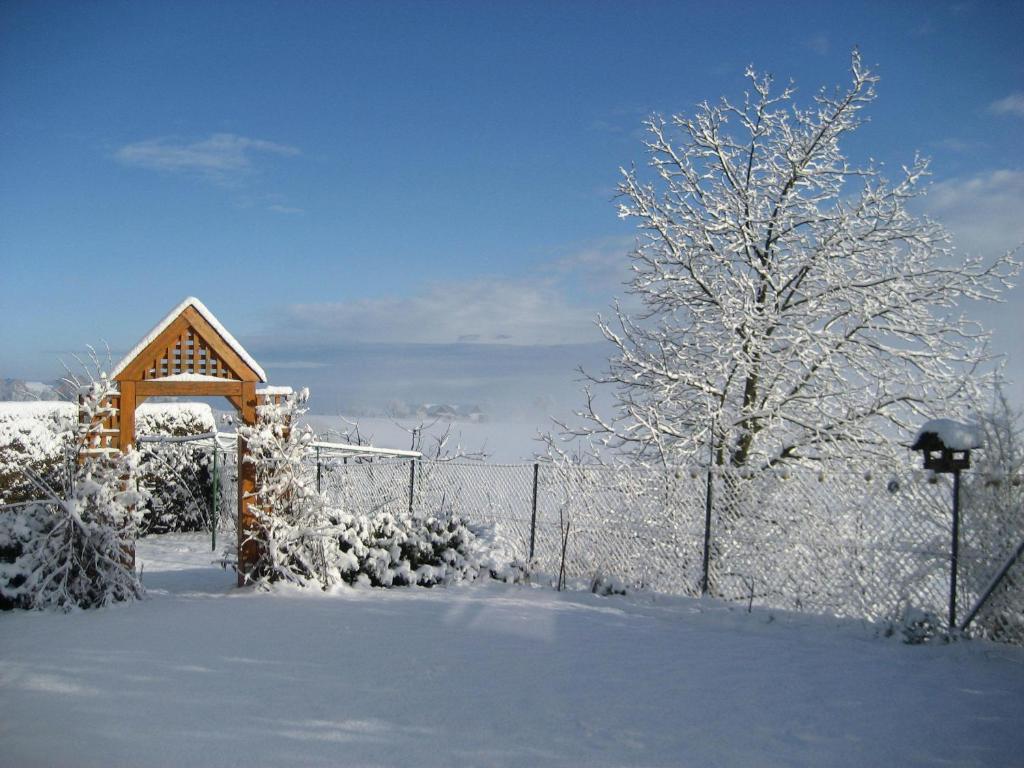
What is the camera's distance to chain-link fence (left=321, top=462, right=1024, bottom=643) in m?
6.80

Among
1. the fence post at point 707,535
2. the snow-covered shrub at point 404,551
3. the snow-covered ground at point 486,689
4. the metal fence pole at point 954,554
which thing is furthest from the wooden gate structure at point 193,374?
the metal fence pole at point 954,554

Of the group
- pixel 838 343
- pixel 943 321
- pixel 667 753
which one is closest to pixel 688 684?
pixel 667 753

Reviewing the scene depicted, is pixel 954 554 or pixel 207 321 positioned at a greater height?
pixel 207 321

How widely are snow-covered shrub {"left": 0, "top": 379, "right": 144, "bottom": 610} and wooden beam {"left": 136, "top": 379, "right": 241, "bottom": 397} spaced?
1.50 ft

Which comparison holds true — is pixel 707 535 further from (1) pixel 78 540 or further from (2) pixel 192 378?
(1) pixel 78 540

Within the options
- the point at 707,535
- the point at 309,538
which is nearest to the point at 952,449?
Answer: the point at 707,535

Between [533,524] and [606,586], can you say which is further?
[533,524]

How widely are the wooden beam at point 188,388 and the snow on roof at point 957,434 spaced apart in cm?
707

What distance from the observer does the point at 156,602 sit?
796 cm

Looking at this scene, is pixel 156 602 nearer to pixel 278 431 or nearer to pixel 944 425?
pixel 278 431

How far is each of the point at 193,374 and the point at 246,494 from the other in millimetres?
1461

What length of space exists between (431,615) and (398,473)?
19.2ft

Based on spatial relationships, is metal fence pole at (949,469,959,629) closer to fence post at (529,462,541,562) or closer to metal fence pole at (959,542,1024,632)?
metal fence pole at (959,542,1024,632)

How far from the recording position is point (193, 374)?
28.1ft
